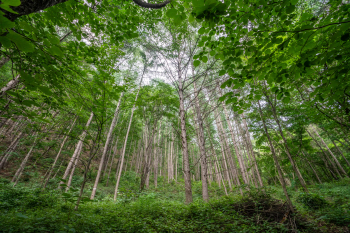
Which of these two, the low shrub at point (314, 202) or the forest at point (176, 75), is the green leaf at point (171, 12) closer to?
the forest at point (176, 75)

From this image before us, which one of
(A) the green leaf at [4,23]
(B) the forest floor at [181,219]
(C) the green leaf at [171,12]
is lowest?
(B) the forest floor at [181,219]

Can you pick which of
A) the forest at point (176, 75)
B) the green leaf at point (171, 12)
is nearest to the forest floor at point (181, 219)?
the forest at point (176, 75)

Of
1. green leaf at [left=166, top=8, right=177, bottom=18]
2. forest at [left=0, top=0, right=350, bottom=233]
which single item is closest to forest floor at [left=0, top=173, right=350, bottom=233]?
forest at [left=0, top=0, right=350, bottom=233]

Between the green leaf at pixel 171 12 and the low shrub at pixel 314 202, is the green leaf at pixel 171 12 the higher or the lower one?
the higher one

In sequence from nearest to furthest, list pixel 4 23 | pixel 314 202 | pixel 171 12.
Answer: pixel 4 23 < pixel 171 12 < pixel 314 202

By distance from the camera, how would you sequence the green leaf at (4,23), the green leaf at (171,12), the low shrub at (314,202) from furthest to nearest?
the low shrub at (314,202)
the green leaf at (171,12)
the green leaf at (4,23)

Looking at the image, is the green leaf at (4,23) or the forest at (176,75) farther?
the forest at (176,75)

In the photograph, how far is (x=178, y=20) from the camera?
1.15 metres

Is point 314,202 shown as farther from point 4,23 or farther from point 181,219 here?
point 4,23

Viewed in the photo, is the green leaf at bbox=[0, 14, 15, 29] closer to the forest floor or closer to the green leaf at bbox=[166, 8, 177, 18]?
the green leaf at bbox=[166, 8, 177, 18]

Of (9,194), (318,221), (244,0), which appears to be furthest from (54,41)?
(9,194)

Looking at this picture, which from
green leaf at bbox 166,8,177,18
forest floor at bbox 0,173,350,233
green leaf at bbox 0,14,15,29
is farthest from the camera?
forest floor at bbox 0,173,350,233

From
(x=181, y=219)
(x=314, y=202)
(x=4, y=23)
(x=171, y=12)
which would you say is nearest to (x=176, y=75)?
(x=171, y=12)

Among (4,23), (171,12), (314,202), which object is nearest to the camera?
(4,23)
